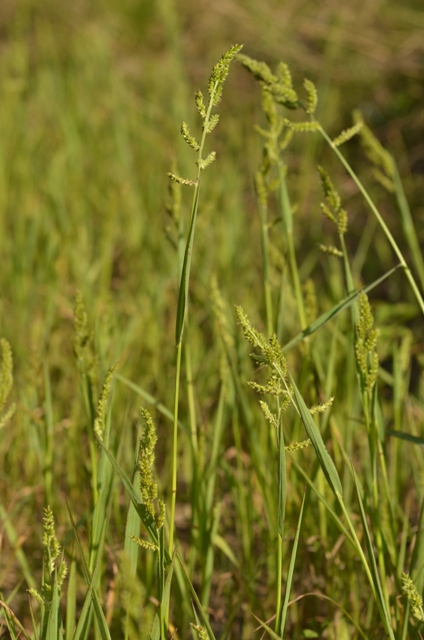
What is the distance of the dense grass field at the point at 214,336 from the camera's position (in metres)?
0.85

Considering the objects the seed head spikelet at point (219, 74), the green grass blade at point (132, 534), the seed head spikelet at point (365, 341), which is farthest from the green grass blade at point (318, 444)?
the seed head spikelet at point (219, 74)

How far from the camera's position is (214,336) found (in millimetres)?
1822

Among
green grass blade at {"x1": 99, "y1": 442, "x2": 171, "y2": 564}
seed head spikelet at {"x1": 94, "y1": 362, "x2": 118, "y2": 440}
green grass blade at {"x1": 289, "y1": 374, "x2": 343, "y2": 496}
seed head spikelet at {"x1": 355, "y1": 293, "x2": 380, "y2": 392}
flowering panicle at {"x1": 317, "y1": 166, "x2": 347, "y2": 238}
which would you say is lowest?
green grass blade at {"x1": 99, "y1": 442, "x2": 171, "y2": 564}

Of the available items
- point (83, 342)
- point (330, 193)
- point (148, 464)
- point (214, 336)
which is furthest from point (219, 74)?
point (214, 336)

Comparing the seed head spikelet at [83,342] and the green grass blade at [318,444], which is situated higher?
the seed head spikelet at [83,342]

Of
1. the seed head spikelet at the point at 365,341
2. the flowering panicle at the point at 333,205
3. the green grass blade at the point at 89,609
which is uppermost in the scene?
the flowering panicle at the point at 333,205

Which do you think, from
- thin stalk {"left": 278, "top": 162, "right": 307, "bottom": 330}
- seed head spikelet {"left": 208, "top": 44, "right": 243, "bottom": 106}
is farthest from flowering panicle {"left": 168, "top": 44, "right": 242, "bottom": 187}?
thin stalk {"left": 278, "top": 162, "right": 307, "bottom": 330}

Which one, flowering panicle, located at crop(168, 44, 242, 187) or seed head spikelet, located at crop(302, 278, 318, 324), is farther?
seed head spikelet, located at crop(302, 278, 318, 324)

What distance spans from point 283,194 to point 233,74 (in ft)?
11.1

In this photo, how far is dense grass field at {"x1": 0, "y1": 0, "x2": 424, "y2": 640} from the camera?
0.85 metres

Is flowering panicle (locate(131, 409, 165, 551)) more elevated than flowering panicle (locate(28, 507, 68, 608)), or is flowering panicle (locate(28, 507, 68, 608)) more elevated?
flowering panicle (locate(131, 409, 165, 551))

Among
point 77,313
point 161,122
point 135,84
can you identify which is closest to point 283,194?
point 77,313

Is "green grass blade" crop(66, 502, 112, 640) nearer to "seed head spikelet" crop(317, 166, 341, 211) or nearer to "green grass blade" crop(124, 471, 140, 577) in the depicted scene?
"green grass blade" crop(124, 471, 140, 577)

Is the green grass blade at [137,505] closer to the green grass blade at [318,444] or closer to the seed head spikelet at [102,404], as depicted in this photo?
the seed head spikelet at [102,404]
